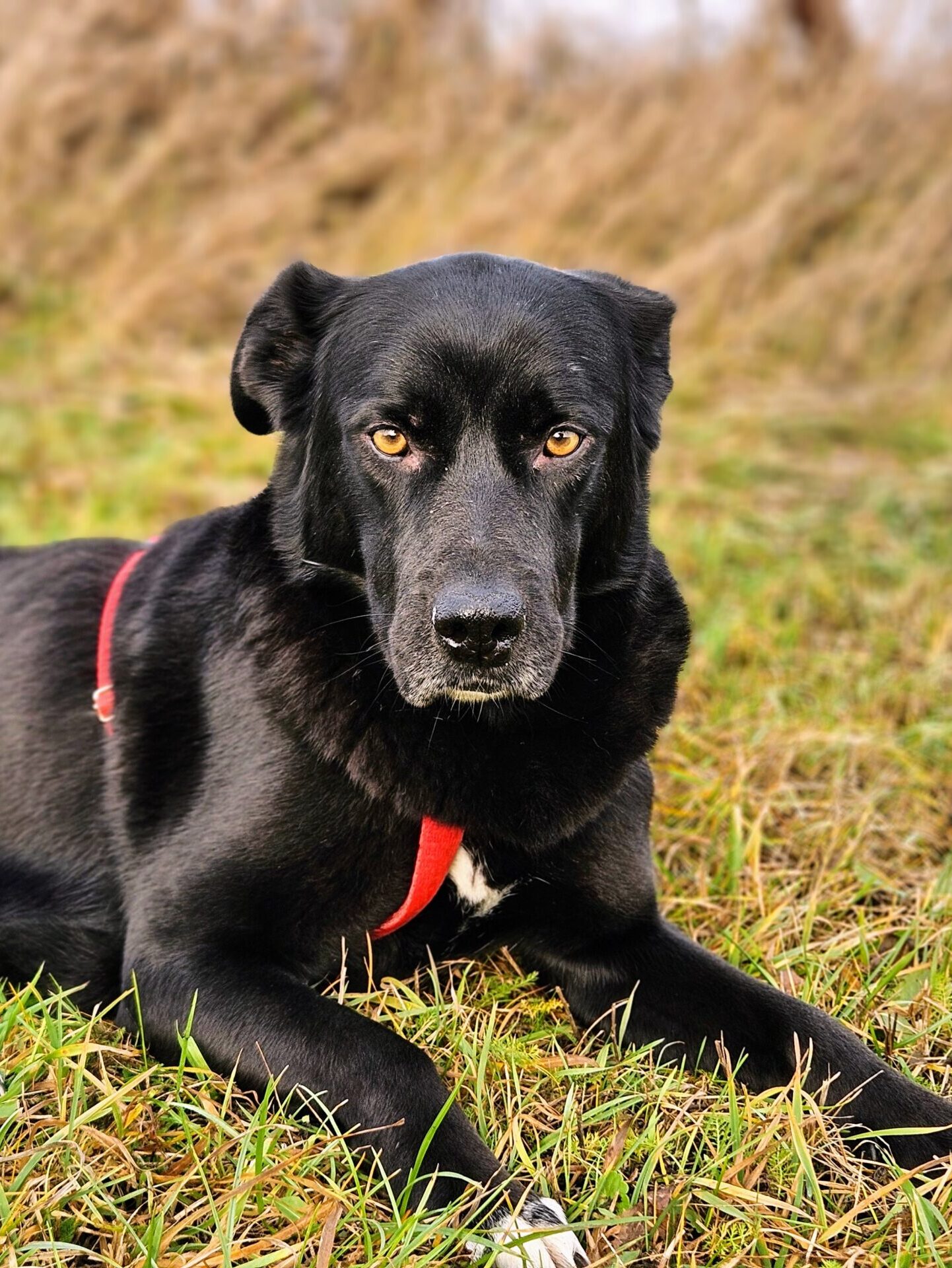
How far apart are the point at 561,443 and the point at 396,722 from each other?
0.57 metres

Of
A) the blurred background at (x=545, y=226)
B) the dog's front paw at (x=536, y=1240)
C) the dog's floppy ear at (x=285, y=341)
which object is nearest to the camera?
the dog's front paw at (x=536, y=1240)

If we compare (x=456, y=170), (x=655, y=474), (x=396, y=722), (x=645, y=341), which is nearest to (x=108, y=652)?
(x=396, y=722)

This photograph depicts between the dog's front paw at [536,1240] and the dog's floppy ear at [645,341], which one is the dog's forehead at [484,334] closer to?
the dog's floppy ear at [645,341]

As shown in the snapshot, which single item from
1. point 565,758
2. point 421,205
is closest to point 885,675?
point 565,758

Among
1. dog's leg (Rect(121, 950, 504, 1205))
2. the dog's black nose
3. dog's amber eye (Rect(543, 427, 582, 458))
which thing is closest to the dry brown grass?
dog's amber eye (Rect(543, 427, 582, 458))

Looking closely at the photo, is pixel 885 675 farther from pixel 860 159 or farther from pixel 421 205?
pixel 421 205

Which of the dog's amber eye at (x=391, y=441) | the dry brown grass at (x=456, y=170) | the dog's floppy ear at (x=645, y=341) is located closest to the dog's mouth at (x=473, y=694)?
the dog's amber eye at (x=391, y=441)

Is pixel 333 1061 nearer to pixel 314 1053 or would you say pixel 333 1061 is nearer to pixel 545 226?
pixel 314 1053

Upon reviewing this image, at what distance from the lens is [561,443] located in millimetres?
2254

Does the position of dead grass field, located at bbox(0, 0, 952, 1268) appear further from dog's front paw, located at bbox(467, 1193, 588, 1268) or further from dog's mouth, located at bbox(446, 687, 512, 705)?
dog's mouth, located at bbox(446, 687, 512, 705)

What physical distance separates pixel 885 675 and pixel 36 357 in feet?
17.8

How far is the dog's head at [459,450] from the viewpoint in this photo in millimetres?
2109

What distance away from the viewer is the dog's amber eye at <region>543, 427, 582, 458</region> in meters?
2.25

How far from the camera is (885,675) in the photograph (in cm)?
395
